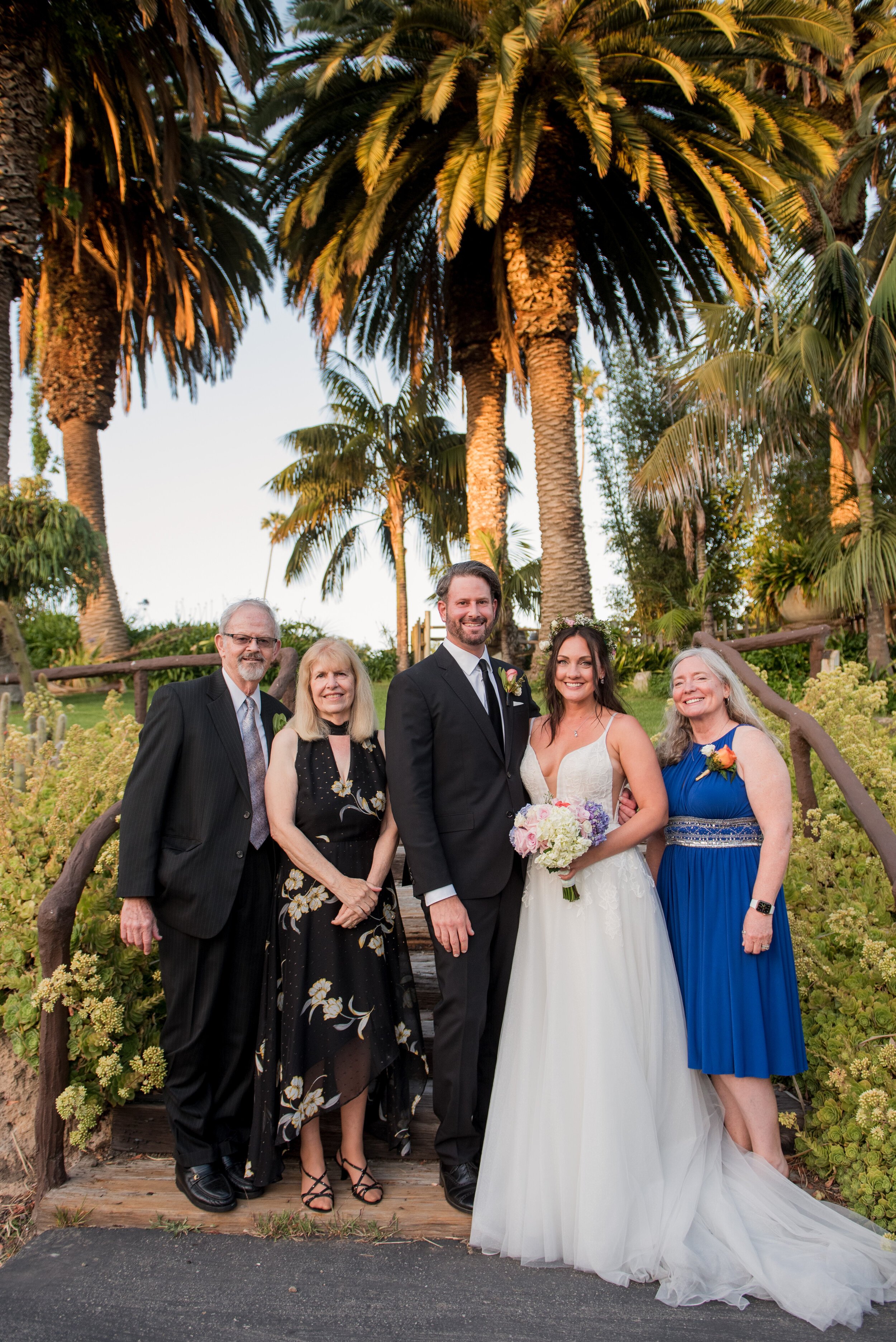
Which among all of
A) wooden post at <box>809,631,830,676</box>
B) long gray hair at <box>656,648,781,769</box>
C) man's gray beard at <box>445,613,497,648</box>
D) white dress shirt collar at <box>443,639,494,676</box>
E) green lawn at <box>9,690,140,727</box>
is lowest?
long gray hair at <box>656,648,781,769</box>

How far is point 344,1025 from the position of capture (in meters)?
2.96

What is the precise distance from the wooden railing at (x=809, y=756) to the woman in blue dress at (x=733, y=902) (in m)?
0.40

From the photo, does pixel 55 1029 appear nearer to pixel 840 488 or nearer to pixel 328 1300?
pixel 328 1300

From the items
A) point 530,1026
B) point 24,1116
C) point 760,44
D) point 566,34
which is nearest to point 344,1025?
point 530,1026

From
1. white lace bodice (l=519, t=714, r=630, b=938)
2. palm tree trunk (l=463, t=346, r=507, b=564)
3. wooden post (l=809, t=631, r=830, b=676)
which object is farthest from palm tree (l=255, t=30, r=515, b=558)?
white lace bodice (l=519, t=714, r=630, b=938)

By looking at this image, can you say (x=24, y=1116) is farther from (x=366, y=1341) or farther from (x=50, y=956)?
(x=366, y=1341)

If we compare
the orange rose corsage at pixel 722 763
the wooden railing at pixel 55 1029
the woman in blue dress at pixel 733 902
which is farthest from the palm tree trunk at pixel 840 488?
the wooden railing at pixel 55 1029

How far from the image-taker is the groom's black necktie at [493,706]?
10.5ft

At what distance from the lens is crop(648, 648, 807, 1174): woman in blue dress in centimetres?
289

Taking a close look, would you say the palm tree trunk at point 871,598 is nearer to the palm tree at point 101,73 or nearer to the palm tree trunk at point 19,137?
the palm tree at point 101,73

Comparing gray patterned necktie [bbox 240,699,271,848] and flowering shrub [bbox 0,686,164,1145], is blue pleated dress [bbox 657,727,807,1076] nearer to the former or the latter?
gray patterned necktie [bbox 240,699,271,848]

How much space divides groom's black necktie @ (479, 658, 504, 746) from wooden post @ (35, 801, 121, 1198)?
61.4 inches

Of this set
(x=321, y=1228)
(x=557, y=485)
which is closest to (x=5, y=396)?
(x=557, y=485)

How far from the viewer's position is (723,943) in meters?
2.95
